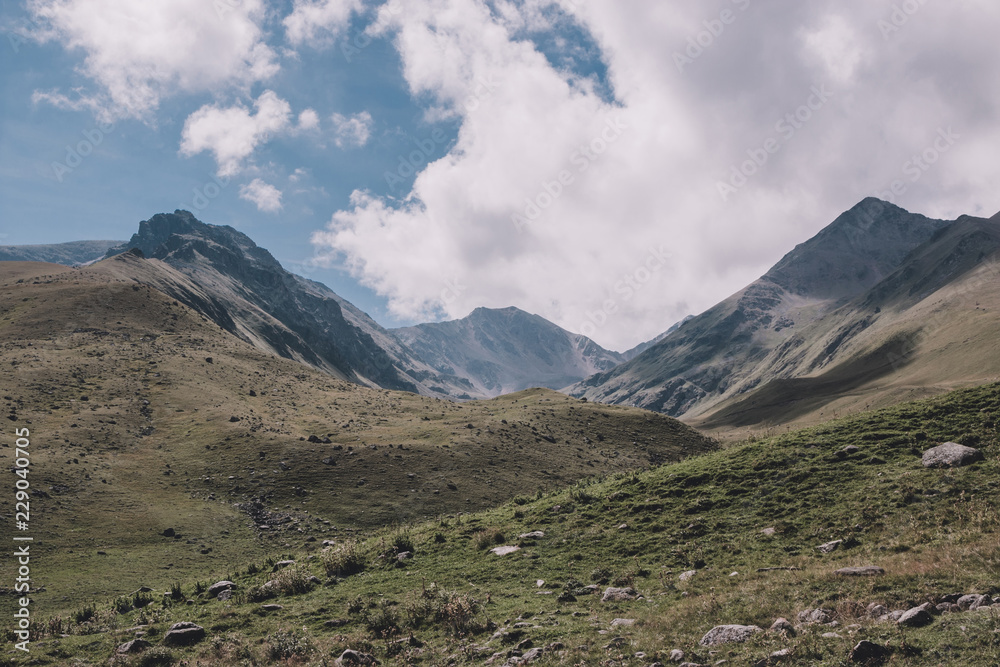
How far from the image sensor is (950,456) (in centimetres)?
1889

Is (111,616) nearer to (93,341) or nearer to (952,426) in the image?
(952,426)

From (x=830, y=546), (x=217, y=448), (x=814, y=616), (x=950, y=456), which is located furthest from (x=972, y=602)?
(x=217, y=448)

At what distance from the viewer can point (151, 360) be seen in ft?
287

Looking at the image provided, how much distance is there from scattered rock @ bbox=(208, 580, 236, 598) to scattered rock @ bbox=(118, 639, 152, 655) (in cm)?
551

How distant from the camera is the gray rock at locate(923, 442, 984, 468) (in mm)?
18484

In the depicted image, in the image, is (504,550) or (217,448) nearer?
(504,550)

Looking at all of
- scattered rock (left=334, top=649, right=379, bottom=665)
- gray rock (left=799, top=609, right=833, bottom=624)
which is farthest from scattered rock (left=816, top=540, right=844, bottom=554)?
scattered rock (left=334, top=649, right=379, bottom=665)

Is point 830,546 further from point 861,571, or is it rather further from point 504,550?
point 504,550

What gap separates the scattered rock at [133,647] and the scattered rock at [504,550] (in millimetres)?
11872

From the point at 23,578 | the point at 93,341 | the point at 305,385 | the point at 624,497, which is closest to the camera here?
the point at 624,497

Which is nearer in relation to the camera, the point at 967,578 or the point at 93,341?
the point at 967,578

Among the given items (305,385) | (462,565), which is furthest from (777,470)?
(305,385)

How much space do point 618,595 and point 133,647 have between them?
14.6 m

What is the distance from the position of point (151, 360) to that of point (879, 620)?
100533 mm
